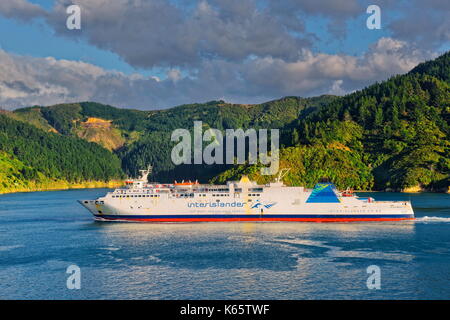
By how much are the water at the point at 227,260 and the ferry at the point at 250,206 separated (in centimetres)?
295

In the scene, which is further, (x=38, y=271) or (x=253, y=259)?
(x=253, y=259)

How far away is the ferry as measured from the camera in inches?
3541

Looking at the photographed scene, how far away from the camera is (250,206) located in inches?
3548

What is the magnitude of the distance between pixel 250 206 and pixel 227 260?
33.7 meters

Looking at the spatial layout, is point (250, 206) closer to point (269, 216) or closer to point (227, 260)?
point (269, 216)

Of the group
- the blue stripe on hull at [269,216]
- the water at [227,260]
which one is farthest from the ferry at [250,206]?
the water at [227,260]

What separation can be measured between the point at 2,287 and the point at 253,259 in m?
28.4

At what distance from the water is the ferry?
295 cm

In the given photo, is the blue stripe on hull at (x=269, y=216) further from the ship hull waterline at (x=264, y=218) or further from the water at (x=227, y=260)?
the water at (x=227, y=260)

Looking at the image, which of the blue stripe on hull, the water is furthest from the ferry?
the water

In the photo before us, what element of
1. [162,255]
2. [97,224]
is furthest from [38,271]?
[97,224]

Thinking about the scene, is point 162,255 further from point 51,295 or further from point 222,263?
point 51,295
